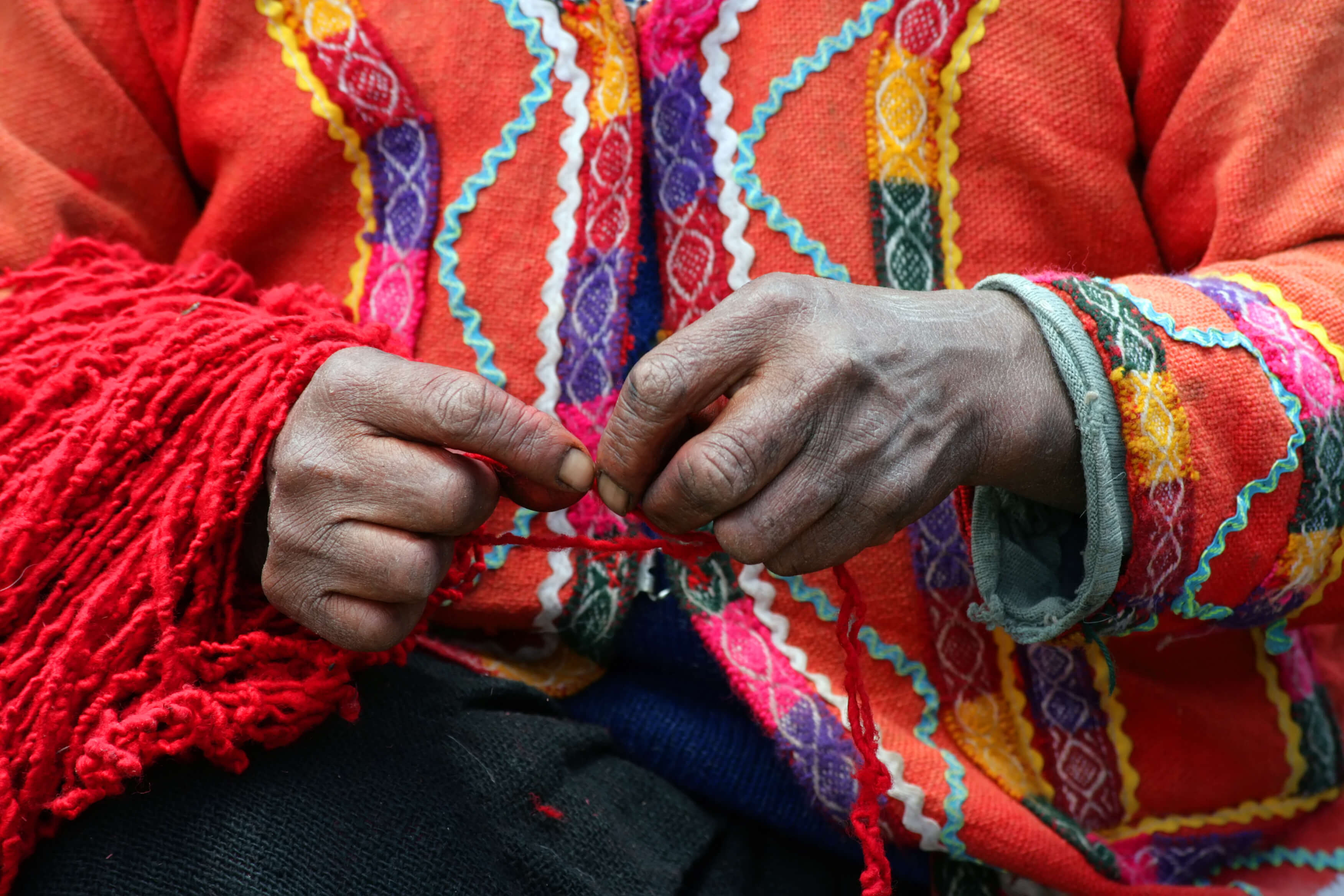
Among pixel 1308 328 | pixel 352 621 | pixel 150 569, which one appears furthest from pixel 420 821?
pixel 1308 328

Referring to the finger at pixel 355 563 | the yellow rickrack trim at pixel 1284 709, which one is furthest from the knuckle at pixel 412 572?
the yellow rickrack trim at pixel 1284 709

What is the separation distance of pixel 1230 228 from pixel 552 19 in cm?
69

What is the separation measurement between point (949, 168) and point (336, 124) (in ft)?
2.03

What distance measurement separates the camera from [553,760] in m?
0.85

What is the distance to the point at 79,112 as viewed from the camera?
3.39 feet

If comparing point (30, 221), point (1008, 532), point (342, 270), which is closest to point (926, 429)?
point (1008, 532)

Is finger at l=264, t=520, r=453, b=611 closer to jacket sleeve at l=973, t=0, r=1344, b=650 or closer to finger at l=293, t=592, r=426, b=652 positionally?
finger at l=293, t=592, r=426, b=652

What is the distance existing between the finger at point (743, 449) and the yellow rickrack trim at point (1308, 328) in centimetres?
44

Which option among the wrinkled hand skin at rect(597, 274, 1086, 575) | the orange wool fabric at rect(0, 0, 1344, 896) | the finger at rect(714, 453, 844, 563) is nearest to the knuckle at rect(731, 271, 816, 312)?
the wrinkled hand skin at rect(597, 274, 1086, 575)

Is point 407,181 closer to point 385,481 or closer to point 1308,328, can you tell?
point 385,481

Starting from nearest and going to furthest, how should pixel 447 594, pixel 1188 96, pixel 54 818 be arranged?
pixel 54 818 < pixel 447 594 < pixel 1188 96

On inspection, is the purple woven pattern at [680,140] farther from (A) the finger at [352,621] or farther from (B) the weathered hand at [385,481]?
(A) the finger at [352,621]

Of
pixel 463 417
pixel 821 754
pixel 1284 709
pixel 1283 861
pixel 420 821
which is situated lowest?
pixel 1283 861

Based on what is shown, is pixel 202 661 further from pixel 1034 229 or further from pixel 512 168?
pixel 1034 229
